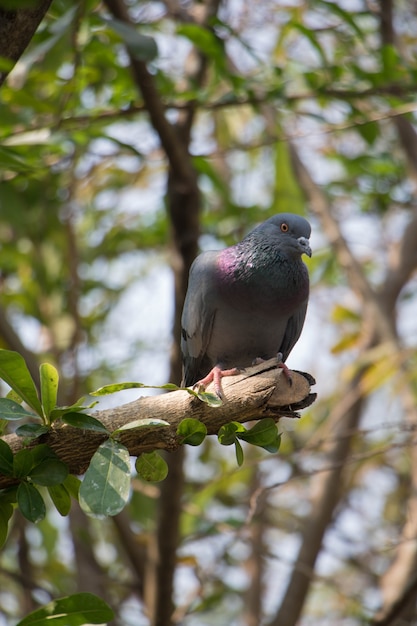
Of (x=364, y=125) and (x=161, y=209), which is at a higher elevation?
(x=364, y=125)

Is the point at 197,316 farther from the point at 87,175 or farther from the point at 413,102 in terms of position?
the point at 87,175

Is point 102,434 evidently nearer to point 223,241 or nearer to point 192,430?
point 192,430

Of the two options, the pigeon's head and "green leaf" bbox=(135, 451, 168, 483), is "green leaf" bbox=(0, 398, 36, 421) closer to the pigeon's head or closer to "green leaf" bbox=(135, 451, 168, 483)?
"green leaf" bbox=(135, 451, 168, 483)

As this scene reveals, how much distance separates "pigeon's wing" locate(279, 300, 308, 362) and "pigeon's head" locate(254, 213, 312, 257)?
0.29 m

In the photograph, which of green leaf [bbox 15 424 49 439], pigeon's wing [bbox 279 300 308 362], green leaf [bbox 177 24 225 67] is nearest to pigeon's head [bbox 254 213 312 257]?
pigeon's wing [bbox 279 300 308 362]

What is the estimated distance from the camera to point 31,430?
2.51 m

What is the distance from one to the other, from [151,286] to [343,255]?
2.61 m

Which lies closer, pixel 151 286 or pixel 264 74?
pixel 264 74

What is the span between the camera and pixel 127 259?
27.2ft

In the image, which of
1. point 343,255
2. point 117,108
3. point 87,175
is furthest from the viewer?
point 87,175

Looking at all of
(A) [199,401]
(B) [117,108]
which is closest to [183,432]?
(A) [199,401]

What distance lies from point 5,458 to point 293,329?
2.17 meters

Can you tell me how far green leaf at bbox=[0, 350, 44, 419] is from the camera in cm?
259

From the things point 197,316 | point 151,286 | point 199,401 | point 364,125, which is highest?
point 199,401
